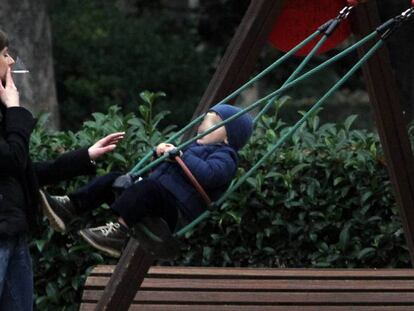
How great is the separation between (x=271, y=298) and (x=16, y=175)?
177cm

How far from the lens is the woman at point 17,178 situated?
5527 mm

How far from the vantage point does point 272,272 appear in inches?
281

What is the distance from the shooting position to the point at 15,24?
37.1ft

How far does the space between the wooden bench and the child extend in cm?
100

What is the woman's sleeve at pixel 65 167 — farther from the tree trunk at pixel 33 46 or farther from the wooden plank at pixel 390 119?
the tree trunk at pixel 33 46

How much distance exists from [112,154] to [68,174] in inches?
60.2

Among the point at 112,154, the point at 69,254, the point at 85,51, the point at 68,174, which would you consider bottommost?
the point at 85,51

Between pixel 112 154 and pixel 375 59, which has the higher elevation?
pixel 375 59

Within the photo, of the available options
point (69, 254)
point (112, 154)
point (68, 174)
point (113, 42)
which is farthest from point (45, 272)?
point (113, 42)

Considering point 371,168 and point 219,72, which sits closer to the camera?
point 219,72

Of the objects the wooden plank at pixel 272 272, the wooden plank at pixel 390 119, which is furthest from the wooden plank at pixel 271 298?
the wooden plank at pixel 390 119

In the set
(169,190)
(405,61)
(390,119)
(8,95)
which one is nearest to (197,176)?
(169,190)

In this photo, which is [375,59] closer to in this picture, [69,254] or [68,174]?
[68,174]

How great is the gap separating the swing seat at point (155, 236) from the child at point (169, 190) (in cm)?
4
